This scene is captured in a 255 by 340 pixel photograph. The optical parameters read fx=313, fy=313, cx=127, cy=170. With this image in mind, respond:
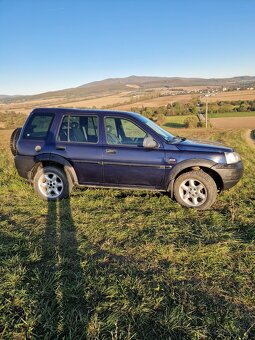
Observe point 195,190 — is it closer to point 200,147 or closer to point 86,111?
point 200,147

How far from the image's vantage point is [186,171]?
5.67 metres

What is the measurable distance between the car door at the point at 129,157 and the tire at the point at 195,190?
0.37 metres

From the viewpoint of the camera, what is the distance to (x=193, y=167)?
5.66 meters

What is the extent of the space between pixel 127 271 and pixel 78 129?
3.36 m

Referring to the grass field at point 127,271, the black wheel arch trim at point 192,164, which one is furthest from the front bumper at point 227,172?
the grass field at point 127,271

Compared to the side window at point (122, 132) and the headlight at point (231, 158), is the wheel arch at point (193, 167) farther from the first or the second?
the side window at point (122, 132)

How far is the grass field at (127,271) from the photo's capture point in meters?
2.53

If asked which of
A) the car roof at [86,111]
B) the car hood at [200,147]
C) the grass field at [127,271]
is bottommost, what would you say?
the grass field at [127,271]

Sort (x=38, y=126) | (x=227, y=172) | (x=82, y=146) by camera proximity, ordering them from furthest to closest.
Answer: (x=38, y=126), (x=82, y=146), (x=227, y=172)

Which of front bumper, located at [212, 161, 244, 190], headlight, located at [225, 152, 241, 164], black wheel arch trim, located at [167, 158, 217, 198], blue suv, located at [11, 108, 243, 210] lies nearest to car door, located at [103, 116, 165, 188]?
blue suv, located at [11, 108, 243, 210]

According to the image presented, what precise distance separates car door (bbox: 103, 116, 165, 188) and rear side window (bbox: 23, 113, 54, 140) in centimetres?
116

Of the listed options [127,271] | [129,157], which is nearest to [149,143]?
[129,157]

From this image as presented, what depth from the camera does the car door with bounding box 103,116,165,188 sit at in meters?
5.54

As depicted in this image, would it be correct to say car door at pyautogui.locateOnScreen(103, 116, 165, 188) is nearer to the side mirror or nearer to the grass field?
the side mirror
